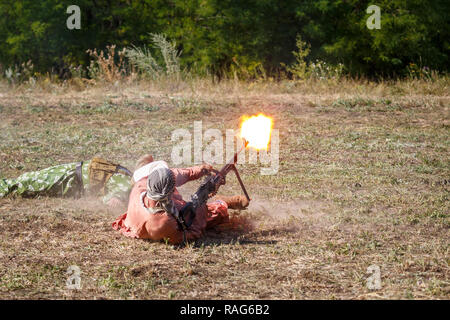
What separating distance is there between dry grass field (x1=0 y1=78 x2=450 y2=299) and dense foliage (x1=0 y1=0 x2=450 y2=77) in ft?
14.3

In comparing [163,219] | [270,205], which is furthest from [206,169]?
[270,205]

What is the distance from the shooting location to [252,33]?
1808 centimetres

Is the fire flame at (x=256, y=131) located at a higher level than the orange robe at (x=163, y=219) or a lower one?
higher

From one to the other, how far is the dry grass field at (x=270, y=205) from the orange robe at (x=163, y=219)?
0.11 meters

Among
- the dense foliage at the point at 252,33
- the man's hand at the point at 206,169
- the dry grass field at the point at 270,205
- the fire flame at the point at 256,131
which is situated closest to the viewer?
the dry grass field at the point at 270,205

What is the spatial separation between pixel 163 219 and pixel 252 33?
1356cm

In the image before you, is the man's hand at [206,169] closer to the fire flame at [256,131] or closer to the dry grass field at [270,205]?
the dry grass field at [270,205]

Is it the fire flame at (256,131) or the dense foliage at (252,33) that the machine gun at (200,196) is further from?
the dense foliage at (252,33)

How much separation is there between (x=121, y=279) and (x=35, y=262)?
850 mm

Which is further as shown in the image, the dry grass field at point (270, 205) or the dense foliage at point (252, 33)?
the dense foliage at point (252, 33)

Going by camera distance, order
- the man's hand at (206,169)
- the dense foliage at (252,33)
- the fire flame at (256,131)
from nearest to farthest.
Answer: the man's hand at (206,169)
the fire flame at (256,131)
the dense foliage at (252,33)

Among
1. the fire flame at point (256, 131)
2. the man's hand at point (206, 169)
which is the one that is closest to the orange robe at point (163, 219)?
the man's hand at point (206, 169)

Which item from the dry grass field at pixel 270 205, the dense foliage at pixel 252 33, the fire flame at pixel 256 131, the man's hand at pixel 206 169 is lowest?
the dry grass field at pixel 270 205

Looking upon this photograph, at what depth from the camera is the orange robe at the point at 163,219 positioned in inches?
205
